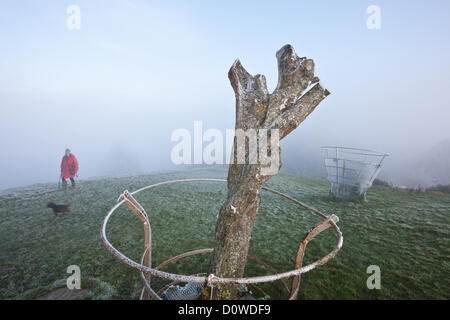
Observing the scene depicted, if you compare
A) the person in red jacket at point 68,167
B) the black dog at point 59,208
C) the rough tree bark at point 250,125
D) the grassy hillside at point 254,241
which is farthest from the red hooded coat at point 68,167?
the rough tree bark at point 250,125

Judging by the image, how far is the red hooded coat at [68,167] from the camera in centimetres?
1303

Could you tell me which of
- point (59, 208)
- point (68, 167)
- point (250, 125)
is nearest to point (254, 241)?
point (250, 125)

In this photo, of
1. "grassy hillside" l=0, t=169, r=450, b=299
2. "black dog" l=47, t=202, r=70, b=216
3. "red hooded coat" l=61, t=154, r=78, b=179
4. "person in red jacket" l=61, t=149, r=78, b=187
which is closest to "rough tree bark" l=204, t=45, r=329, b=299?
"grassy hillside" l=0, t=169, r=450, b=299

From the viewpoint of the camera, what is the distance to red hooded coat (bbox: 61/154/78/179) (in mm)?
13031

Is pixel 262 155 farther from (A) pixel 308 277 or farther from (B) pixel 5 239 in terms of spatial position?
(B) pixel 5 239

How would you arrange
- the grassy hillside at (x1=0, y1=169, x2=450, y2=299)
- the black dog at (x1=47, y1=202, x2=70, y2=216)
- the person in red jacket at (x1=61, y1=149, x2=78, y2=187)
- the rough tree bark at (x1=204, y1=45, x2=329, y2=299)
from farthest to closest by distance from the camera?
the person in red jacket at (x1=61, y1=149, x2=78, y2=187) < the black dog at (x1=47, y1=202, x2=70, y2=216) < the grassy hillside at (x1=0, y1=169, x2=450, y2=299) < the rough tree bark at (x1=204, y1=45, x2=329, y2=299)

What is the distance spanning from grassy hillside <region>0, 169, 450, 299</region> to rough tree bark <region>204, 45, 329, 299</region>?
89.2 inches

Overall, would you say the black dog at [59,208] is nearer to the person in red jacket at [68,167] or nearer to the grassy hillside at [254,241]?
the grassy hillside at [254,241]

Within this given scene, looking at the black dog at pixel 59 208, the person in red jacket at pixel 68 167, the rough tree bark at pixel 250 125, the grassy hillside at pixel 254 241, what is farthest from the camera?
the person in red jacket at pixel 68 167

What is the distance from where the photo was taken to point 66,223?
26.8 feet

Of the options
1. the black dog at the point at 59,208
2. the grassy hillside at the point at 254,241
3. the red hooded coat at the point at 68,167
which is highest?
the red hooded coat at the point at 68,167

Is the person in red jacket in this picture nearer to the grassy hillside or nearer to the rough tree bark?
the grassy hillside

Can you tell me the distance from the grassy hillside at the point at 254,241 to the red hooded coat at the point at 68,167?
2189 millimetres
